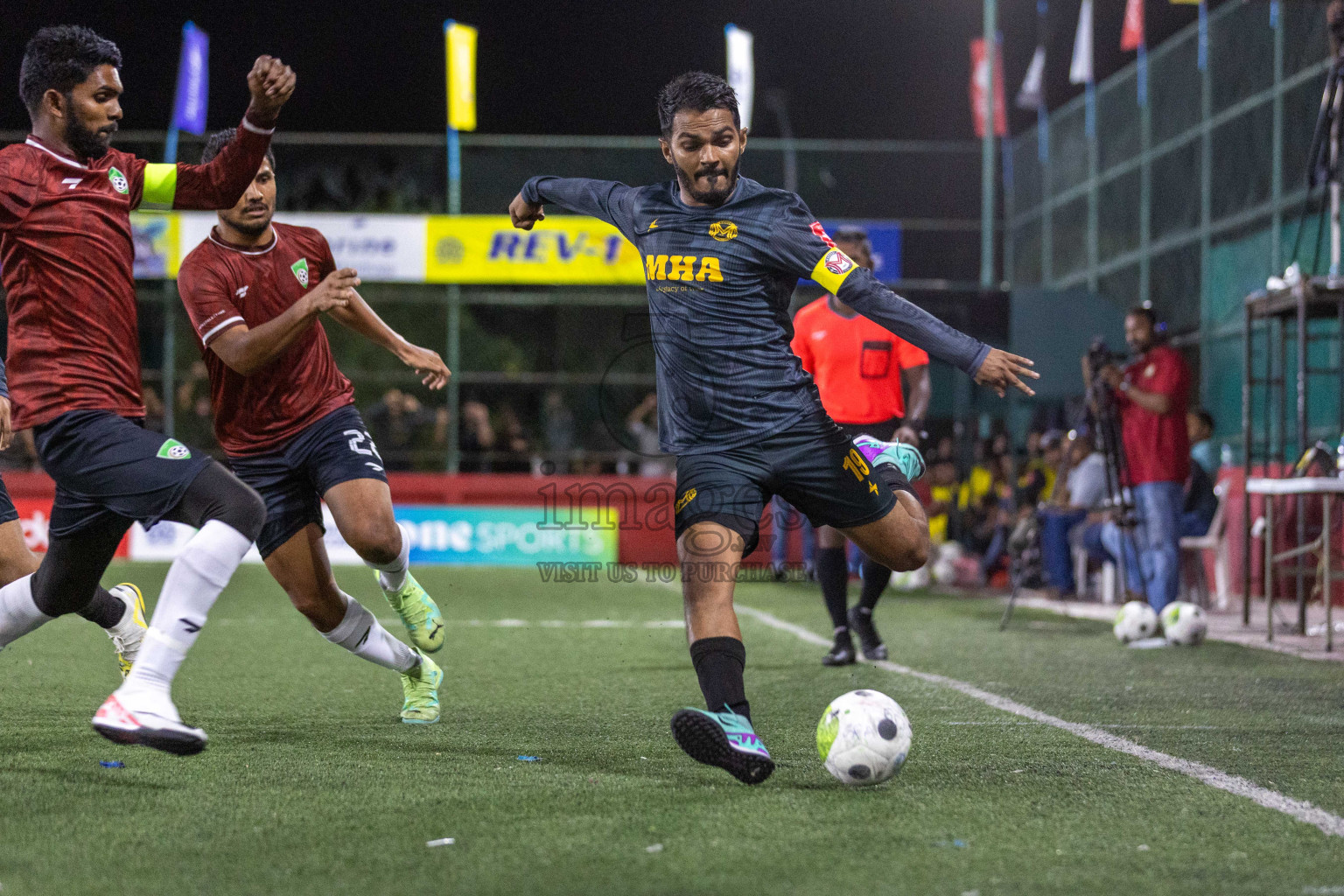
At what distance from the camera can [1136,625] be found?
29.8 feet

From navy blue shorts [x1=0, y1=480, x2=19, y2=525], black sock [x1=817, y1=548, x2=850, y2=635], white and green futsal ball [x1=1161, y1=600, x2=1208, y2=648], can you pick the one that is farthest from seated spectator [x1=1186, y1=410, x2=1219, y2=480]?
navy blue shorts [x1=0, y1=480, x2=19, y2=525]

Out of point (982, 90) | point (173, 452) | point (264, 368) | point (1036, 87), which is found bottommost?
point (173, 452)

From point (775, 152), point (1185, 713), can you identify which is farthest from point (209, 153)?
point (775, 152)

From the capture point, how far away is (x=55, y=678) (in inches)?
268

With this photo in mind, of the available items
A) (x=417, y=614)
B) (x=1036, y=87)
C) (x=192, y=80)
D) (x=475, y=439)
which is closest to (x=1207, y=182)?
(x=1036, y=87)

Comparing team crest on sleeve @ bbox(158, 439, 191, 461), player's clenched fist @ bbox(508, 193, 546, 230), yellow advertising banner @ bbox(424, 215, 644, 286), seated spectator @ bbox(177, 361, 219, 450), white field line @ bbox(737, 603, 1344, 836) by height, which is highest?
yellow advertising banner @ bbox(424, 215, 644, 286)

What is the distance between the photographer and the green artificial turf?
3195mm

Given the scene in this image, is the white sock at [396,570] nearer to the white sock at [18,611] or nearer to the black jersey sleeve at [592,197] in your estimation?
the white sock at [18,611]

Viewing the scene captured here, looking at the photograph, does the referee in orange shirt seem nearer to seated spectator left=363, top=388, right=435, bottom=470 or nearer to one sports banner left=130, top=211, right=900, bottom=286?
seated spectator left=363, top=388, right=435, bottom=470

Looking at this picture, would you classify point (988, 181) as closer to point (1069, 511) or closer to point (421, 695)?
point (1069, 511)

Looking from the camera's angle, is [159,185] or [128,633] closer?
[159,185]

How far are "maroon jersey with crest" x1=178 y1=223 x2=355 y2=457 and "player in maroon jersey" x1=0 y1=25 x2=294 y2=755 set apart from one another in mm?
711

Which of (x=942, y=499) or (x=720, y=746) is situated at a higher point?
(x=942, y=499)

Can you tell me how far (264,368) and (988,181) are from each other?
733 inches
